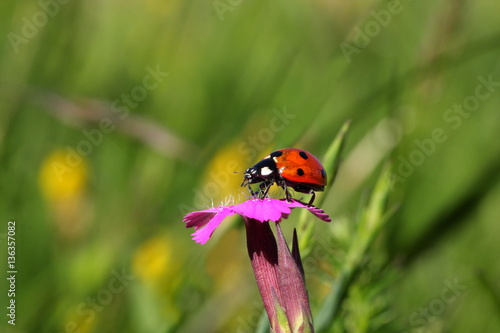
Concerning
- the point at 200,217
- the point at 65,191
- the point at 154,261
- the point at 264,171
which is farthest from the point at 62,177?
the point at 200,217

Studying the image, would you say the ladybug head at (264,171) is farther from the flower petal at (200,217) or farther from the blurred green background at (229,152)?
the flower petal at (200,217)

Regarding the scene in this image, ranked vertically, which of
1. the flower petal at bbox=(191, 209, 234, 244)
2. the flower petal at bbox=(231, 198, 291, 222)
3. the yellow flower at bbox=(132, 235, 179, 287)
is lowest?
the yellow flower at bbox=(132, 235, 179, 287)

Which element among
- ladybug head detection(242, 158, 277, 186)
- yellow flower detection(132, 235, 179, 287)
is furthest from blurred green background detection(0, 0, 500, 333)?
ladybug head detection(242, 158, 277, 186)

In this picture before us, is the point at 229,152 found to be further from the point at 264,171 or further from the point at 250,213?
the point at 250,213

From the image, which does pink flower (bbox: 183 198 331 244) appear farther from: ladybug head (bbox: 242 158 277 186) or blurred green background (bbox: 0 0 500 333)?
blurred green background (bbox: 0 0 500 333)

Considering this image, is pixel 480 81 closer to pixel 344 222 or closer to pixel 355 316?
pixel 344 222

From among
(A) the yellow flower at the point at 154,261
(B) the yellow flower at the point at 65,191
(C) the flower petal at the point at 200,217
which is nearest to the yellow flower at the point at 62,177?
(B) the yellow flower at the point at 65,191
